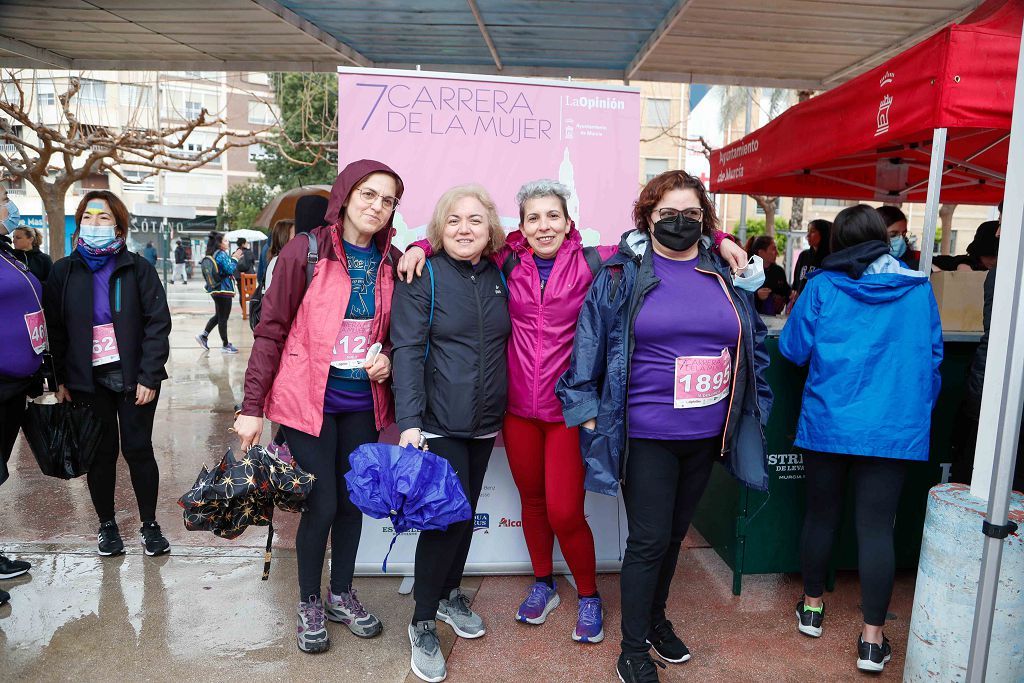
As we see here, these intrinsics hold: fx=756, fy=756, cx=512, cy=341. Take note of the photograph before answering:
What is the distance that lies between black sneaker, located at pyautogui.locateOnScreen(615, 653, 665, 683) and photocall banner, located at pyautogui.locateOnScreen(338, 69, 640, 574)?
3.10 ft

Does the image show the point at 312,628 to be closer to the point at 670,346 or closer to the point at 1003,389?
the point at 670,346

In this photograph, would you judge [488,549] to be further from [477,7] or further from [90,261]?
[477,7]

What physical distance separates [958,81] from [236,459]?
3.23 m

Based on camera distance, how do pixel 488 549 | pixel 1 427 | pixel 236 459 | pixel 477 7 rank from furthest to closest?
pixel 477 7 → pixel 488 549 → pixel 1 427 → pixel 236 459

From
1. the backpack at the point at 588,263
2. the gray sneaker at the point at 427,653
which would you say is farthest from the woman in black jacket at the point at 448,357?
the backpack at the point at 588,263

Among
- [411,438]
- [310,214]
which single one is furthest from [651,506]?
[310,214]

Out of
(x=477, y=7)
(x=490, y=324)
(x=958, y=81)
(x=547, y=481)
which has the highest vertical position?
(x=477, y=7)

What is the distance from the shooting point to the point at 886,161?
618cm

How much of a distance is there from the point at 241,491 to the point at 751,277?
196 centimetres

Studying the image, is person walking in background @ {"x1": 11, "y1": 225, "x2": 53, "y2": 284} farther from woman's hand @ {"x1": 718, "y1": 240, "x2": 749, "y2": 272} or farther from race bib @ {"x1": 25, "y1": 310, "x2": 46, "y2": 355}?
woman's hand @ {"x1": 718, "y1": 240, "x2": 749, "y2": 272}

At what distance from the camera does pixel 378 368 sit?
2.75 m

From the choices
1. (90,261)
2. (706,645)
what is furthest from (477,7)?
(706,645)

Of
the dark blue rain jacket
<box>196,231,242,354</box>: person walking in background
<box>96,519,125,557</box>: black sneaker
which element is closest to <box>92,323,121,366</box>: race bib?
<box>96,519,125,557</box>: black sneaker

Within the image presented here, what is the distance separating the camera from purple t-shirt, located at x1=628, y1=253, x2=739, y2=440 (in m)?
2.58
